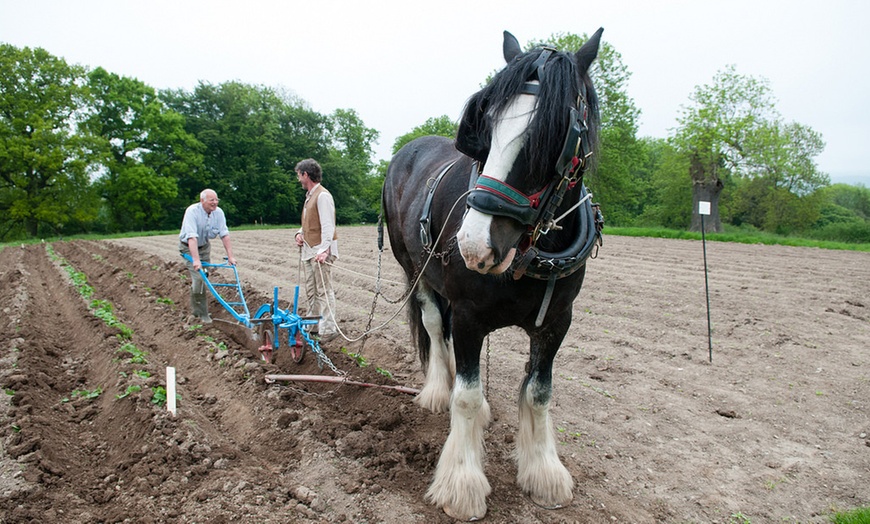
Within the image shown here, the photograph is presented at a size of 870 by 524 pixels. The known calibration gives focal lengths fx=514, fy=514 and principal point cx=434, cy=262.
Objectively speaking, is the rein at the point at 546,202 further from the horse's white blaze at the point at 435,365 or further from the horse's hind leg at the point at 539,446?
the horse's white blaze at the point at 435,365

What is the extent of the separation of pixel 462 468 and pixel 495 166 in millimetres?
1718

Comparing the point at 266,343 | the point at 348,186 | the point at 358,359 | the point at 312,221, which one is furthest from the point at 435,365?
the point at 348,186

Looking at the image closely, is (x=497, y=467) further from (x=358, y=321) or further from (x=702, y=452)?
(x=358, y=321)

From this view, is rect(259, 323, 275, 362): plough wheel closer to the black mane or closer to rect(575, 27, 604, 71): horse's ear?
the black mane

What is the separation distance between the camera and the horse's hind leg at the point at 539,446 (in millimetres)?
2939

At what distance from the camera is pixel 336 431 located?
12.0 feet

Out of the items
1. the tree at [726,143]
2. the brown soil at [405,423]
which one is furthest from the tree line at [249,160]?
the brown soil at [405,423]

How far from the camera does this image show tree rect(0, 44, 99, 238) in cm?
3219

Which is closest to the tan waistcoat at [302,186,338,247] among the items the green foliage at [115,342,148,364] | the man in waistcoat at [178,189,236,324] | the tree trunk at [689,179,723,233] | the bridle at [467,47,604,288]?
the man in waistcoat at [178,189,236,324]

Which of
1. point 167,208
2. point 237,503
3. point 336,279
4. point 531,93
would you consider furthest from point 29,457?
point 167,208

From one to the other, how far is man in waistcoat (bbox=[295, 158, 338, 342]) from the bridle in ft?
11.5

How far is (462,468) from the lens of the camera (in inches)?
113

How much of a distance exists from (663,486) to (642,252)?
1277 cm

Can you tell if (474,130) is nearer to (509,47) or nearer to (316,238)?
(509,47)
